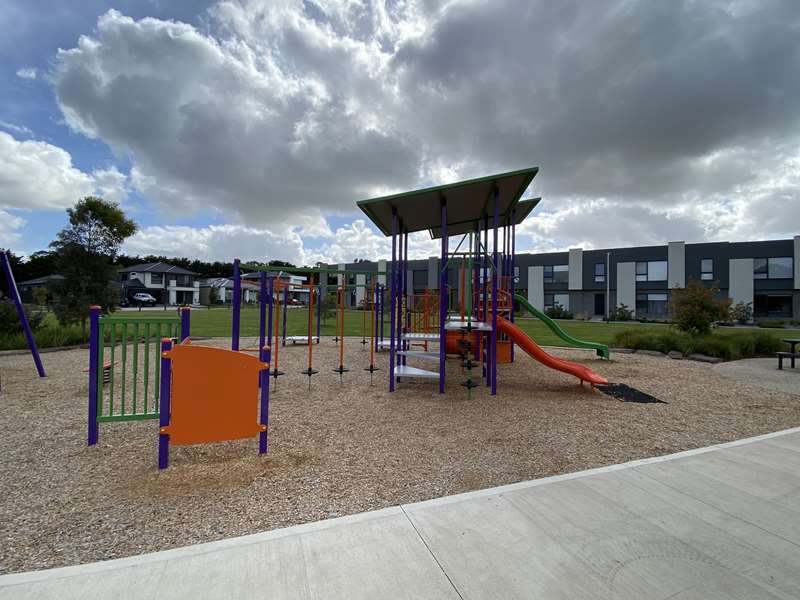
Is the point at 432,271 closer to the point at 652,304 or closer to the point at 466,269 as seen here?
the point at 652,304

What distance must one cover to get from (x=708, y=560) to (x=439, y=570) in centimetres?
169

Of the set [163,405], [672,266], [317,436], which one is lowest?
[317,436]

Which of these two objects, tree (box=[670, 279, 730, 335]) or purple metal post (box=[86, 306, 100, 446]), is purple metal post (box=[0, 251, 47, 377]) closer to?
purple metal post (box=[86, 306, 100, 446])

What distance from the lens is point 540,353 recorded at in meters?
7.84

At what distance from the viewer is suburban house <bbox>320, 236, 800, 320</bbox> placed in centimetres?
3812

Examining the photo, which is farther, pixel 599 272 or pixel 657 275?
pixel 599 272

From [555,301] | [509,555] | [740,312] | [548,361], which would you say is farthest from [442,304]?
[555,301]

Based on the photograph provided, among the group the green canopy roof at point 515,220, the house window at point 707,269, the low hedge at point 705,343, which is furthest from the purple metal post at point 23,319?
the house window at point 707,269

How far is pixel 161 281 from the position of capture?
66312 millimetres

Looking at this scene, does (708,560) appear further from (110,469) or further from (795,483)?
(110,469)

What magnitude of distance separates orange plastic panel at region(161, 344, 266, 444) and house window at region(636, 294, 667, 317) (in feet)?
153

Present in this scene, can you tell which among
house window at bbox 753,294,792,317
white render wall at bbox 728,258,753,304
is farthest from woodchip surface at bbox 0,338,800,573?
house window at bbox 753,294,792,317

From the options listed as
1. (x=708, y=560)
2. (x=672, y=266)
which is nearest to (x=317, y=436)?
(x=708, y=560)

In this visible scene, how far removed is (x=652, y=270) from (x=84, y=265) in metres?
48.7
